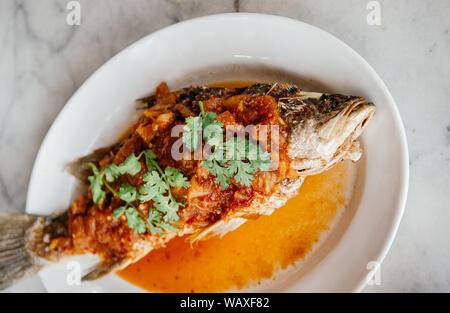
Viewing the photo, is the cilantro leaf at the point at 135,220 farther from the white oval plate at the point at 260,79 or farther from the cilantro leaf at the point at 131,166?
the white oval plate at the point at 260,79

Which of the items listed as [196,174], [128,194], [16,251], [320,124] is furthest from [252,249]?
[16,251]

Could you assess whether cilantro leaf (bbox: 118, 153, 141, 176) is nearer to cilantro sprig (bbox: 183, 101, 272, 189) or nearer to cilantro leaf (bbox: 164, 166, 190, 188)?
cilantro leaf (bbox: 164, 166, 190, 188)

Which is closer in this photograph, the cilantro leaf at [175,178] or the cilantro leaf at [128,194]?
the cilantro leaf at [175,178]

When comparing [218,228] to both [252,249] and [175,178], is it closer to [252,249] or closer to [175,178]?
[252,249]

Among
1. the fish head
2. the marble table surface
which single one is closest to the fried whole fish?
the fish head

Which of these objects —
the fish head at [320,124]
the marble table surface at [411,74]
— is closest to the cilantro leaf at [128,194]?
the fish head at [320,124]
